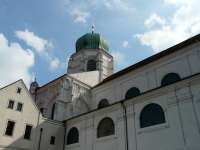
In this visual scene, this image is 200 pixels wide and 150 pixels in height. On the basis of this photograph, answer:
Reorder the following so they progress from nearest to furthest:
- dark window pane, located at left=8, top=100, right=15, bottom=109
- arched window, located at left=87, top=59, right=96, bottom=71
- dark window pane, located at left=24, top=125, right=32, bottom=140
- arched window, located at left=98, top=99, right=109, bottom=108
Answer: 1. dark window pane, located at left=8, top=100, right=15, bottom=109
2. dark window pane, located at left=24, top=125, right=32, bottom=140
3. arched window, located at left=98, top=99, right=109, bottom=108
4. arched window, located at left=87, top=59, right=96, bottom=71

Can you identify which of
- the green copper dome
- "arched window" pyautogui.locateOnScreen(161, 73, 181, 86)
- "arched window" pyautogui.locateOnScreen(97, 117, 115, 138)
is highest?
the green copper dome

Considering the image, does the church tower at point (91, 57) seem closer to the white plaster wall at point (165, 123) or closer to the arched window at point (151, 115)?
the white plaster wall at point (165, 123)

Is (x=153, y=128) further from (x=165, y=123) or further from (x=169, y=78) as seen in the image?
(x=169, y=78)

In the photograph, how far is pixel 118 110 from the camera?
16.6 meters

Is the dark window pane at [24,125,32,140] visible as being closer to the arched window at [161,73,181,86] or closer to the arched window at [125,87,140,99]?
the arched window at [125,87,140,99]

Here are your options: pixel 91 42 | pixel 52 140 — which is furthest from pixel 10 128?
pixel 91 42

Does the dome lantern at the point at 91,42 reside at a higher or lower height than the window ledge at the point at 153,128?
higher

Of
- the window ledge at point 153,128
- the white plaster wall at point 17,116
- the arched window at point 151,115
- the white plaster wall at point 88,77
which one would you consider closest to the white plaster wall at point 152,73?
the white plaster wall at point 88,77

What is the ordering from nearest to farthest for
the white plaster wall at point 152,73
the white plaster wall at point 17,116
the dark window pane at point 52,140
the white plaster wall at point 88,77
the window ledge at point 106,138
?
1. the window ledge at point 106,138
2. the white plaster wall at point 17,116
3. the white plaster wall at point 152,73
4. the dark window pane at point 52,140
5. the white plaster wall at point 88,77

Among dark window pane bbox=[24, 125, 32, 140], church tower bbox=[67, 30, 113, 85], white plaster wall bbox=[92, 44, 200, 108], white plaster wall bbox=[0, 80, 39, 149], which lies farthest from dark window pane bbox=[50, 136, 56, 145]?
church tower bbox=[67, 30, 113, 85]

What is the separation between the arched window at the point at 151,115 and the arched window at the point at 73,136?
6041 mm

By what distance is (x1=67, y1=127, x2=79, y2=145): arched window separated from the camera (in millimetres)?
18938

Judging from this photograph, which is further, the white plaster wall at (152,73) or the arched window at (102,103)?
the arched window at (102,103)

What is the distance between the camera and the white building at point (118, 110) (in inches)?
526
